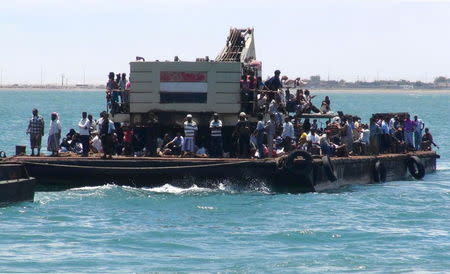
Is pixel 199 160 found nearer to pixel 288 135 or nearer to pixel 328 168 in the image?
pixel 288 135

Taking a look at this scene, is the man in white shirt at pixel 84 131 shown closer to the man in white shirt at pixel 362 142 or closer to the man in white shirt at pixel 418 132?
the man in white shirt at pixel 362 142

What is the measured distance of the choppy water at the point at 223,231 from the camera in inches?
870

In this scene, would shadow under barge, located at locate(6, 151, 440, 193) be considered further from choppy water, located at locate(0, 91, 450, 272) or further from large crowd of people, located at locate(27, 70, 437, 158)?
large crowd of people, located at locate(27, 70, 437, 158)

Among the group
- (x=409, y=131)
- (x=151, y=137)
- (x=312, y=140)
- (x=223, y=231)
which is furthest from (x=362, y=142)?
(x=223, y=231)

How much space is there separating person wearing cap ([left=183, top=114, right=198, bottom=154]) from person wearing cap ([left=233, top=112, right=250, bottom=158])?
3.50 feet

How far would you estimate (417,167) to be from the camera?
39.7 meters

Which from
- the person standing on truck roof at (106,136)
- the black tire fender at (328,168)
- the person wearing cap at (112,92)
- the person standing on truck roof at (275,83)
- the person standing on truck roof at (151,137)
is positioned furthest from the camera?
the person standing on truck roof at (275,83)

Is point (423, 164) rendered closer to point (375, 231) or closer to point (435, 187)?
point (435, 187)

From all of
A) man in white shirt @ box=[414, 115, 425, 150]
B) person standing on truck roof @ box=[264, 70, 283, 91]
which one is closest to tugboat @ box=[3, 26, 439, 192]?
person standing on truck roof @ box=[264, 70, 283, 91]

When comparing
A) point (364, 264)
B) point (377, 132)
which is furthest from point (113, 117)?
point (364, 264)

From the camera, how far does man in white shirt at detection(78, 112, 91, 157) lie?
102 feet

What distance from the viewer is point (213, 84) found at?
32.5 metres

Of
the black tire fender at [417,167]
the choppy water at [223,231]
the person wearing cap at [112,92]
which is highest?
the person wearing cap at [112,92]

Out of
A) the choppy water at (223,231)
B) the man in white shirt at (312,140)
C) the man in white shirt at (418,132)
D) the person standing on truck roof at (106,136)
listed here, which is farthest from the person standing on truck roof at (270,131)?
the man in white shirt at (418,132)
